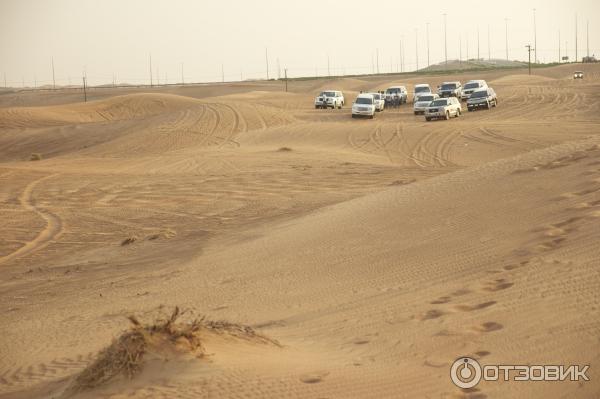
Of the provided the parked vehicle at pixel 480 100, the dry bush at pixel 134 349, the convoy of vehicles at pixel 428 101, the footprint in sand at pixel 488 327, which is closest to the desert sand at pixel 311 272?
the footprint in sand at pixel 488 327

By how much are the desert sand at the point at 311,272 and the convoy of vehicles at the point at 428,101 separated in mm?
15548

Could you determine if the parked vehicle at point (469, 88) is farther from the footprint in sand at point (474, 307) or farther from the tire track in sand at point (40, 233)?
the footprint in sand at point (474, 307)

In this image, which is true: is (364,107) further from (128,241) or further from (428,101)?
(128,241)

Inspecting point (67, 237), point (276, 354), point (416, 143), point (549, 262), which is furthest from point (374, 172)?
point (276, 354)

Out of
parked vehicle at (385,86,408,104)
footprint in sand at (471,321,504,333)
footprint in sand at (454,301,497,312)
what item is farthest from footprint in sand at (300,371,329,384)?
parked vehicle at (385,86,408,104)

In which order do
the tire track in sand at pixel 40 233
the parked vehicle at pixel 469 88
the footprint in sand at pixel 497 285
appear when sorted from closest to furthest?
the footprint in sand at pixel 497 285, the tire track in sand at pixel 40 233, the parked vehicle at pixel 469 88

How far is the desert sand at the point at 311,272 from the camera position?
267 inches

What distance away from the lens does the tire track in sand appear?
16344mm

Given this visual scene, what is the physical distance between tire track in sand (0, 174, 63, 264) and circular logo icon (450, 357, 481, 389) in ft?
37.2

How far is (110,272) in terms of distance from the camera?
1384 centimetres

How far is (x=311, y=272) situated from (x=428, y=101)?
122ft

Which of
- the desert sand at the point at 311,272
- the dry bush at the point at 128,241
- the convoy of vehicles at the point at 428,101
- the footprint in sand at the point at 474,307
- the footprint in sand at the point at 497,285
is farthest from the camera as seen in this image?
the convoy of vehicles at the point at 428,101

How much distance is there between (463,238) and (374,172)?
582 inches

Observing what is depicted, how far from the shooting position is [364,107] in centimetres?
4700
